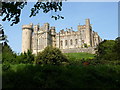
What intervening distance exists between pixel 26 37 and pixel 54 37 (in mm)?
12244

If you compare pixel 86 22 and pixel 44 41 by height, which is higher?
pixel 86 22

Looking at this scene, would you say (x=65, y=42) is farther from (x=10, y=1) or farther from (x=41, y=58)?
(x=10, y=1)

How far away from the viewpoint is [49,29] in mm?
74125

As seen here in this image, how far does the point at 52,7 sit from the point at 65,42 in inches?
2533

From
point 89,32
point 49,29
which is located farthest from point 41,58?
point 49,29

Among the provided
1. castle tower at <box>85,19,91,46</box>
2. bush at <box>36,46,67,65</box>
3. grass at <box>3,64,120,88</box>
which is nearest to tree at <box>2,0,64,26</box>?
grass at <box>3,64,120,88</box>

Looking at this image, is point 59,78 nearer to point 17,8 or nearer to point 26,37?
point 17,8

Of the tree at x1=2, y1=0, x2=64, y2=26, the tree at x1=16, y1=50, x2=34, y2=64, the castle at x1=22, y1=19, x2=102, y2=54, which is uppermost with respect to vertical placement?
the castle at x1=22, y1=19, x2=102, y2=54

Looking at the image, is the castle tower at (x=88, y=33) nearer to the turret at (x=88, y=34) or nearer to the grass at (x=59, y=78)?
the turret at (x=88, y=34)

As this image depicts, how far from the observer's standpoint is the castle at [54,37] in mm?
67938

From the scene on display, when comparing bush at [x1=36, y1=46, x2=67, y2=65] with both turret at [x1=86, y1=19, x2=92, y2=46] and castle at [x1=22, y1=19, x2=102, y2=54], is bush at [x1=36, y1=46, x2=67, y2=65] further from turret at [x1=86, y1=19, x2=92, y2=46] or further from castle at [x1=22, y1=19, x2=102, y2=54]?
castle at [x1=22, y1=19, x2=102, y2=54]

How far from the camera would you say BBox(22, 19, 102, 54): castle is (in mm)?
67938

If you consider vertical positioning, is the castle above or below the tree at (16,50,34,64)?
above

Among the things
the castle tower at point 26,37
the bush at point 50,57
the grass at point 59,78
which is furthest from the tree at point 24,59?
the castle tower at point 26,37
